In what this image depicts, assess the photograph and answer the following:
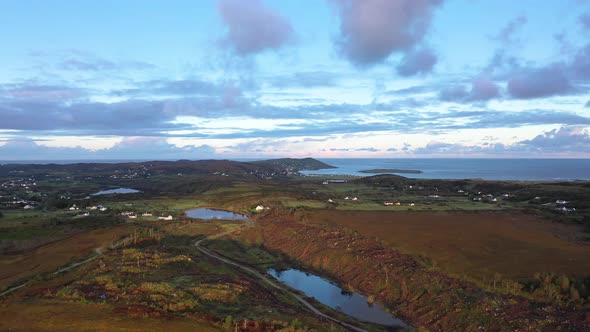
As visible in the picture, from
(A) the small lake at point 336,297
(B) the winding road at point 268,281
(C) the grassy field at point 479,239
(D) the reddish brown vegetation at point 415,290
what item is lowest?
(A) the small lake at point 336,297

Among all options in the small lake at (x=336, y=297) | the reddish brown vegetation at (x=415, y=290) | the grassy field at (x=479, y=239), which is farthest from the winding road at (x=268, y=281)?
the grassy field at (x=479, y=239)

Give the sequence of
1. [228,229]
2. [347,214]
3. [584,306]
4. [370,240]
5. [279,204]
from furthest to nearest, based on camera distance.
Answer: [279,204] → [347,214] → [228,229] → [370,240] → [584,306]

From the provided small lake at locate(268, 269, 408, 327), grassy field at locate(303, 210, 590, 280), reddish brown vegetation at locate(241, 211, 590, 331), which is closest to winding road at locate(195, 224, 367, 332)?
small lake at locate(268, 269, 408, 327)

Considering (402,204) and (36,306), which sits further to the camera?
(402,204)

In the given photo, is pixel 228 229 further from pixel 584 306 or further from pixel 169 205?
pixel 584 306

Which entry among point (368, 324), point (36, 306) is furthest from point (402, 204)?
point (36, 306)

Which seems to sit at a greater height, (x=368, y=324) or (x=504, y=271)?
(x=504, y=271)

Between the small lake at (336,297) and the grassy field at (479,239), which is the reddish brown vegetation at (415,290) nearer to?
the small lake at (336,297)

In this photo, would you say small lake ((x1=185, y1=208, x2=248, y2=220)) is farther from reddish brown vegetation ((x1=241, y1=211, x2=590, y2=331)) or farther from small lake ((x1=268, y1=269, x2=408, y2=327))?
small lake ((x1=268, y1=269, x2=408, y2=327))
